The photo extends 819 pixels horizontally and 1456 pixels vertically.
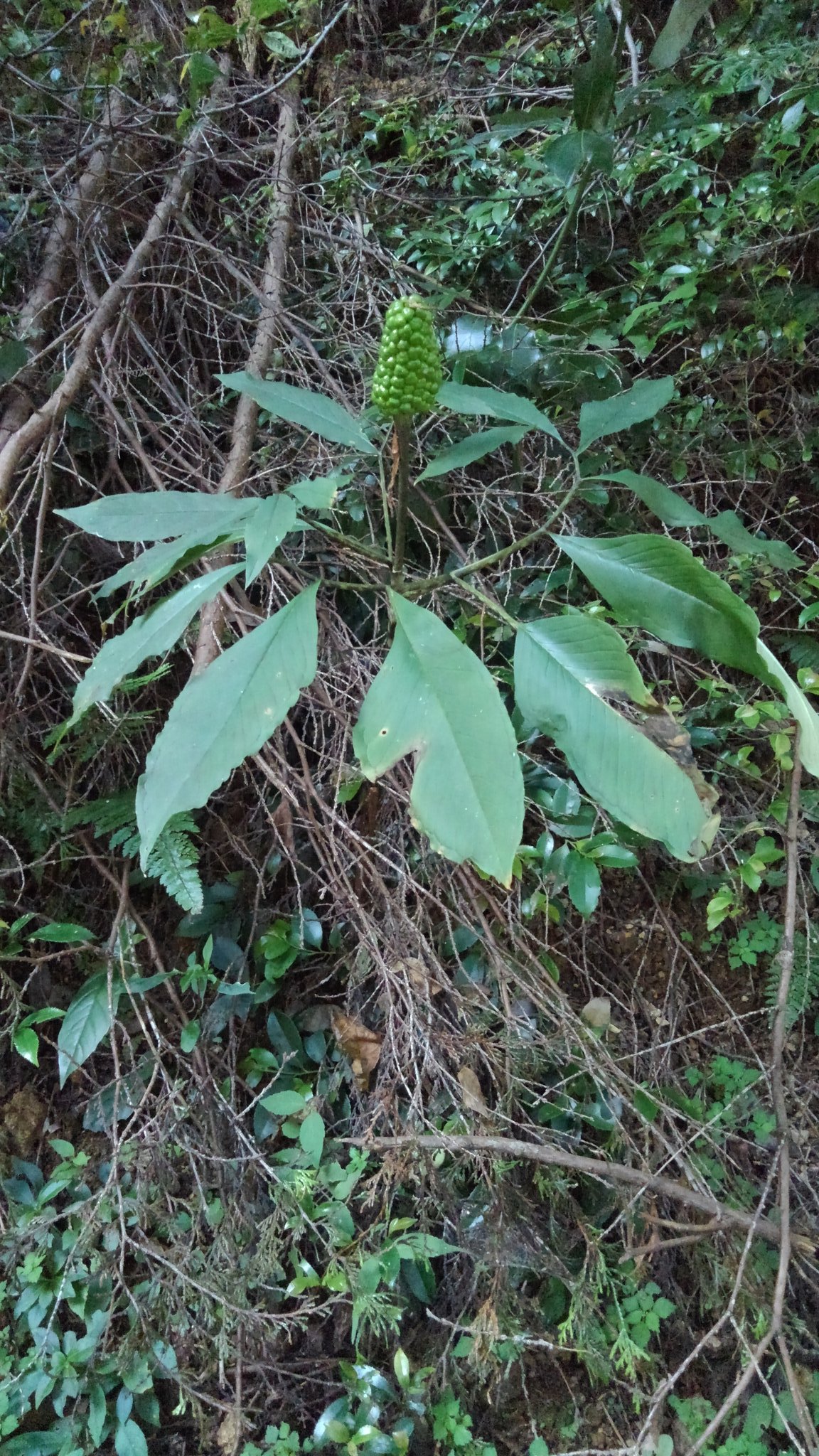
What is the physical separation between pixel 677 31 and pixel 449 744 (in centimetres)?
155

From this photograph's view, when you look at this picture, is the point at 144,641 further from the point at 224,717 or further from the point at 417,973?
the point at 417,973

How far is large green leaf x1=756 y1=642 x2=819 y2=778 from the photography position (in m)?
0.86

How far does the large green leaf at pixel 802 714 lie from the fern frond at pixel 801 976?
2.43 ft

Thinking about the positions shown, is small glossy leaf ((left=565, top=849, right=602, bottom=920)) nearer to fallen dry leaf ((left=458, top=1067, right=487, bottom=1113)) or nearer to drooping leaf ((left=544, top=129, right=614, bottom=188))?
fallen dry leaf ((left=458, top=1067, right=487, bottom=1113))

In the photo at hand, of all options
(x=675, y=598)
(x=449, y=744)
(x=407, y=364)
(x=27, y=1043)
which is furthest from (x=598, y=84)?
(x=27, y=1043)

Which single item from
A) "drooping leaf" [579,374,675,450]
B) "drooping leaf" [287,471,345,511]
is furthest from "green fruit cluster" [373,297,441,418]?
"drooping leaf" [579,374,675,450]

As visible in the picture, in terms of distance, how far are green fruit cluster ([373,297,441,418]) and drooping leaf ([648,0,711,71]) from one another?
111 cm

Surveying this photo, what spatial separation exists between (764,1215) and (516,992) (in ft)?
2.17

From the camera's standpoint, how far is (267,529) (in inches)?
31.6

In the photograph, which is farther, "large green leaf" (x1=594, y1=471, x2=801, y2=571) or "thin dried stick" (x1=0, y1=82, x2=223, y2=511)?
"thin dried stick" (x1=0, y1=82, x2=223, y2=511)

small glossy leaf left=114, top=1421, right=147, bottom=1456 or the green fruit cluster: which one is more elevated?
the green fruit cluster

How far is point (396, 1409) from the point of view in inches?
52.7

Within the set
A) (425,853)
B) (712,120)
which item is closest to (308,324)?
(712,120)

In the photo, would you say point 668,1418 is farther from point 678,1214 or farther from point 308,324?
point 308,324
